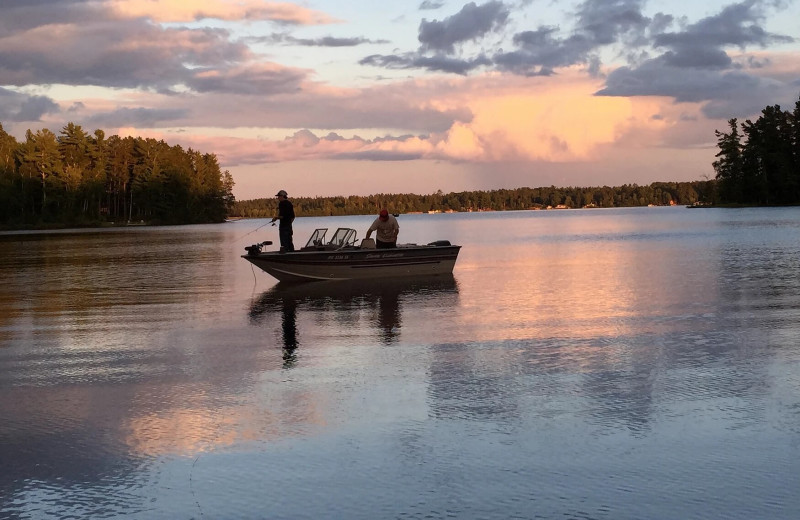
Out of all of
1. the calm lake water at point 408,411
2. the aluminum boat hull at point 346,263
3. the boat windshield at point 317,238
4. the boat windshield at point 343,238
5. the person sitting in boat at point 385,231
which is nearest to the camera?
the calm lake water at point 408,411

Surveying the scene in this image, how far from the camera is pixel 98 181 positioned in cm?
14275

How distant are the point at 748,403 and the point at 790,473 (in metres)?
2.34

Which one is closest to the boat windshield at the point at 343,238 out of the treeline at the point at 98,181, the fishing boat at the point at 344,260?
the fishing boat at the point at 344,260

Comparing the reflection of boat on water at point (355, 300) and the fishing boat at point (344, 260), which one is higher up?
the fishing boat at point (344, 260)

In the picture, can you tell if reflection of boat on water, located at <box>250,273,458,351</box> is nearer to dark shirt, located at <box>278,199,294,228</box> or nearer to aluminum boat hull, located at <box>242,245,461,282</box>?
aluminum boat hull, located at <box>242,245,461,282</box>

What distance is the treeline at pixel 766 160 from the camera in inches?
5600

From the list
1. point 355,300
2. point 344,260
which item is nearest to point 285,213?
point 344,260

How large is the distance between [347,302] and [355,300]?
47cm

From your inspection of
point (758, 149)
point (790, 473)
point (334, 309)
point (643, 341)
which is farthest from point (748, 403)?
point (758, 149)

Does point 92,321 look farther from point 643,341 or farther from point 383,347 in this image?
point 643,341

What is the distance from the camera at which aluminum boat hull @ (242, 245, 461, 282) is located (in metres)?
26.3

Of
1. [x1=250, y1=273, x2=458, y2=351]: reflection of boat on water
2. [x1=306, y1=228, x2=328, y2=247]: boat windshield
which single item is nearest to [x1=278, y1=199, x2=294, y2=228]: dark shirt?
[x1=306, y1=228, x2=328, y2=247]: boat windshield

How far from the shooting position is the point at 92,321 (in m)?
17.6

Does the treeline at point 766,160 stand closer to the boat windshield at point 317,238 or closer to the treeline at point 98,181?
the treeline at point 98,181
